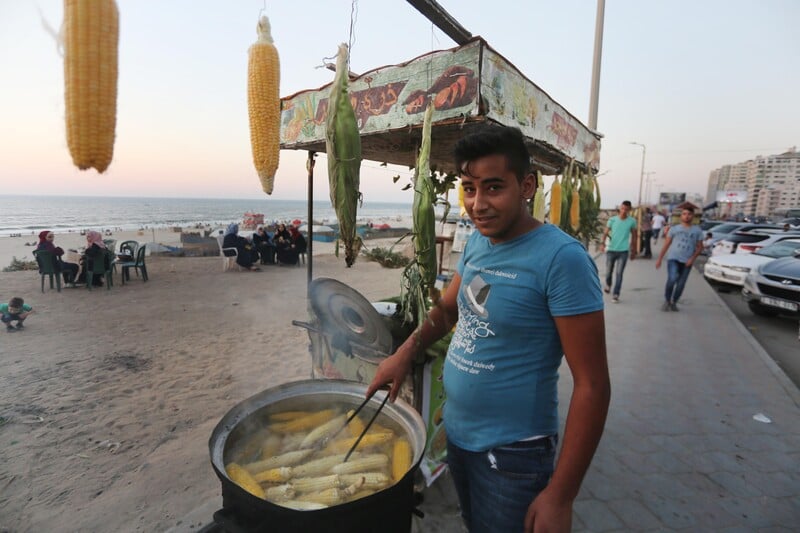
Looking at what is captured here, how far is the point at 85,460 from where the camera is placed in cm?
360

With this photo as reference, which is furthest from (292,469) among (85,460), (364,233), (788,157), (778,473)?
(788,157)

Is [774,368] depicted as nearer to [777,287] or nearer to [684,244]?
[684,244]

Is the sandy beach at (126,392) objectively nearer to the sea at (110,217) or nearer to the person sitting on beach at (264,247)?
the person sitting on beach at (264,247)

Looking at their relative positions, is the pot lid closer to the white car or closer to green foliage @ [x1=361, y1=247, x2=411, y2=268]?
the white car

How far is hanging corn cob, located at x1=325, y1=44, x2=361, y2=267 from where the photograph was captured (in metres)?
1.58

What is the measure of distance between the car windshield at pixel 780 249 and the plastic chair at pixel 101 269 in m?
18.1

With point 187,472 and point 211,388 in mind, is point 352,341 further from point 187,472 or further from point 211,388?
point 211,388

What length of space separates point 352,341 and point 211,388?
10.3 ft

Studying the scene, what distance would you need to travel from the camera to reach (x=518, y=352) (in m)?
1.47

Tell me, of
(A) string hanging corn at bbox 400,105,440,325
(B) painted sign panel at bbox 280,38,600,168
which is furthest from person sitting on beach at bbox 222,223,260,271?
(A) string hanging corn at bbox 400,105,440,325

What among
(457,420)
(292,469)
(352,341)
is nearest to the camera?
(457,420)

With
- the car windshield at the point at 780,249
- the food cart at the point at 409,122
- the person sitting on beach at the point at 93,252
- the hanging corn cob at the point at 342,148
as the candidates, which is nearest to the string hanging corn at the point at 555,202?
A: the food cart at the point at 409,122

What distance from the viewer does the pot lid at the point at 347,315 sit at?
2747mm

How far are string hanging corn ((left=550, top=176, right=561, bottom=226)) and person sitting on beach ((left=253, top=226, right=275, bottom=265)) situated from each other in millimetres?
13278
